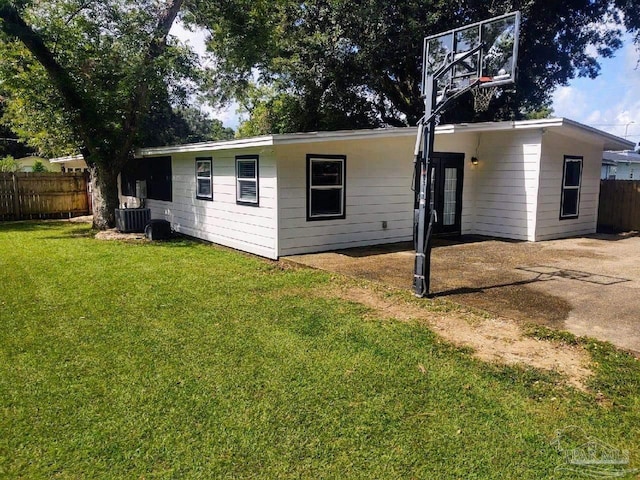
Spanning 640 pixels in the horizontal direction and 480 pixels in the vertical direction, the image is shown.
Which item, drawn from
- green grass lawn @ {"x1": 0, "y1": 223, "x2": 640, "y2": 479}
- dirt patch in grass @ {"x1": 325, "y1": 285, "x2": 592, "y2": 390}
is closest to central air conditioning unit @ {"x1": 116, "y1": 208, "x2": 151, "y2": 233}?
green grass lawn @ {"x1": 0, "y1": 223, "x2": 640, "y2": 479}

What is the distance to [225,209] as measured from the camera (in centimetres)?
957

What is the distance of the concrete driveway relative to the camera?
4.74 meters

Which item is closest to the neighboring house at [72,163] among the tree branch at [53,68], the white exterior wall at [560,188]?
the tree branch at [53,68]

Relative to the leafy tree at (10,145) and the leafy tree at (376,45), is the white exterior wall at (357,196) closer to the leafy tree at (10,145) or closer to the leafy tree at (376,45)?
the leafy tree at (376,45)

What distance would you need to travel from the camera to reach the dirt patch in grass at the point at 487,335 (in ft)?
12.3

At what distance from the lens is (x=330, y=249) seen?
28.8 feet

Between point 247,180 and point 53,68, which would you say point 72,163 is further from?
point 247,180

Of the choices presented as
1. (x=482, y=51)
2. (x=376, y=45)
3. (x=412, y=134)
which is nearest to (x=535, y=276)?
(x=482, y=51)

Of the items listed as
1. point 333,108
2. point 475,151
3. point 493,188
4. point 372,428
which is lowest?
point 372,428

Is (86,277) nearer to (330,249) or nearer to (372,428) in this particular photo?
(330,249)

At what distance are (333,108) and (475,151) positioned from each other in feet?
24.3

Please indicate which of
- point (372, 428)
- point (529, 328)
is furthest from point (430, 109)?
point (372, 428)

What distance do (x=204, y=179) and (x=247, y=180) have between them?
1.99 meters

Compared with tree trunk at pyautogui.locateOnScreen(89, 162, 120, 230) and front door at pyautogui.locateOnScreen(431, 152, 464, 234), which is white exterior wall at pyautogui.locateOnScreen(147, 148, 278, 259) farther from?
front door at pyautogui.locateOnScreen(431, 152, 464, 234)
